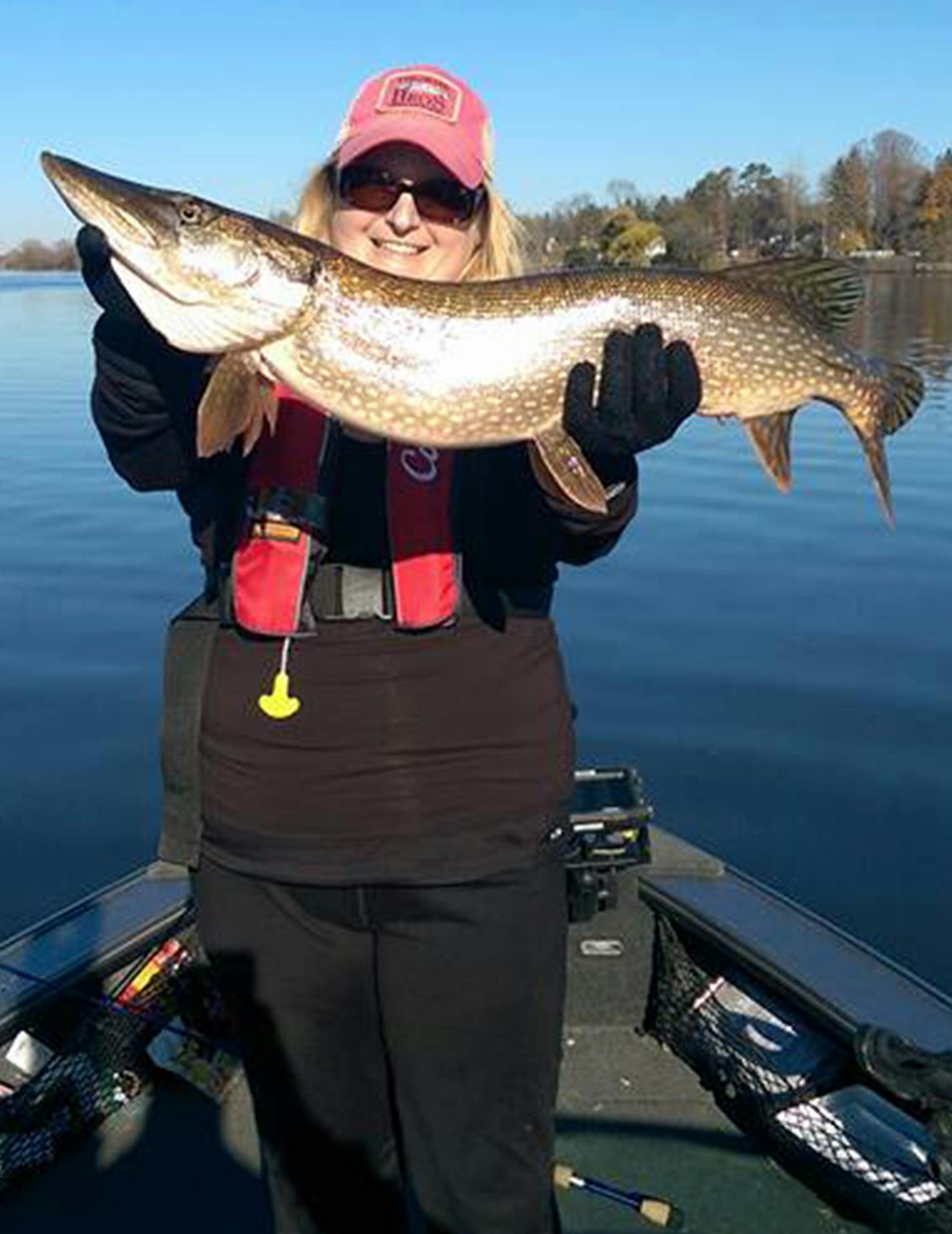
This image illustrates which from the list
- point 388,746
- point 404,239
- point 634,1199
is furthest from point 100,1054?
point 404,239

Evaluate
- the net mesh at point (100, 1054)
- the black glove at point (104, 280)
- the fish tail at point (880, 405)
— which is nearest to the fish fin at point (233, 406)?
the black glove at point (104, 280)

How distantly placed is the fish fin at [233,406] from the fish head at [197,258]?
68 mm

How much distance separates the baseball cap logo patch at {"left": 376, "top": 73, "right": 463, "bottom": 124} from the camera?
2330 millimetres

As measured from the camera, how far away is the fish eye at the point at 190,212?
225 cm

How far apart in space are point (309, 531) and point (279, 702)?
0.32 meters

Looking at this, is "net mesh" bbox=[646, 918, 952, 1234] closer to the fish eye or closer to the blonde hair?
the blonde hair

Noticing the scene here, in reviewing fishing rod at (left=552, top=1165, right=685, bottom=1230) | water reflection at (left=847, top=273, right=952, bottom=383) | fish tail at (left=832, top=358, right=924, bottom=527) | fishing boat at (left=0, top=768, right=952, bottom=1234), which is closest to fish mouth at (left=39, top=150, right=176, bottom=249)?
fish tail at (left=832, top=358, right=924, bottom=527)

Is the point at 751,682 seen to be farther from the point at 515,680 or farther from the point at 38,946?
the point at 515,680

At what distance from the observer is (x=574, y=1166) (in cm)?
351

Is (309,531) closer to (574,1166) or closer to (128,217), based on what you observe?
(128,217)

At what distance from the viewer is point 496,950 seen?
6.99 ft

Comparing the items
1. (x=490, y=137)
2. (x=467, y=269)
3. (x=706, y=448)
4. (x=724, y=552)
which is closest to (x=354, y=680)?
(x=467, y=269)

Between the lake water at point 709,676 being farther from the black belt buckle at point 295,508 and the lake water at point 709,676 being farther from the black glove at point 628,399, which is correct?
the black belt buckle at point 295,508

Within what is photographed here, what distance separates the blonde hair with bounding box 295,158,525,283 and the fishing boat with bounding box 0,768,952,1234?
1917 mm
